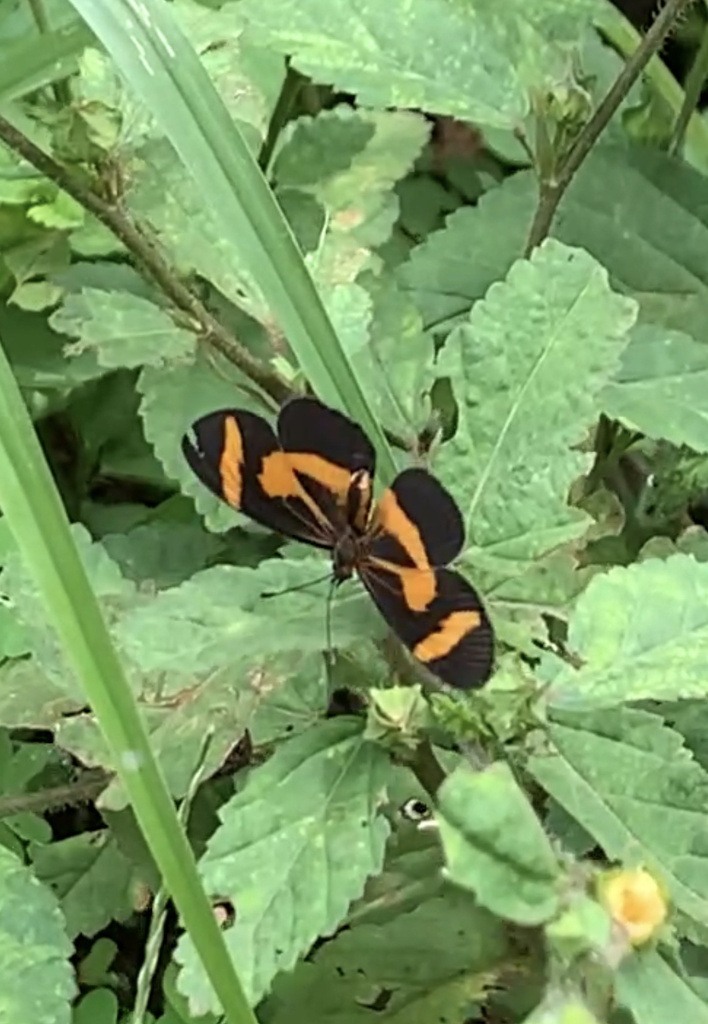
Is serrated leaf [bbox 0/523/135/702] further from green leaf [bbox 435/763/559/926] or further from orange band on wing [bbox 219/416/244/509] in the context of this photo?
green leaf [bbox 435/763/559/926]

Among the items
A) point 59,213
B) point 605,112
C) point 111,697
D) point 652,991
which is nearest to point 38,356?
point 59,213

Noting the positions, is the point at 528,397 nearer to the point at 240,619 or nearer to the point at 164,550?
the point at 240,619

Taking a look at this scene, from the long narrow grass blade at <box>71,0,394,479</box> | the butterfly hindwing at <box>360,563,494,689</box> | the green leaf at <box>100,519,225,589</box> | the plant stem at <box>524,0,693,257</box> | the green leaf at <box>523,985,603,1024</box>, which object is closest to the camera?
the green leaf at <box>523,985,603,1024</box>

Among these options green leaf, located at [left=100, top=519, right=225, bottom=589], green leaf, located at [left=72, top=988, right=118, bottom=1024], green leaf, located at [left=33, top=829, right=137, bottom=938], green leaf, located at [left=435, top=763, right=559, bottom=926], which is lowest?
green leaf, located at [left=72, top=988, right=118, bottom=1024]

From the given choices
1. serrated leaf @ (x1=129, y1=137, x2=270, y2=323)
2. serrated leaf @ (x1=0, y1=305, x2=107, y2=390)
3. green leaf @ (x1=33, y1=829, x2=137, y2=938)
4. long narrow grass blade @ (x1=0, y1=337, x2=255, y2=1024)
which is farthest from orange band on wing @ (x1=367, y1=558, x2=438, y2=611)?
serrated leaf @ (x1=0, y1=305, x2=107, y2=390)

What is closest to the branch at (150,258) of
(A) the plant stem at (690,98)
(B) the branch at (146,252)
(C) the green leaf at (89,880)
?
(B) the branch at (146,252)

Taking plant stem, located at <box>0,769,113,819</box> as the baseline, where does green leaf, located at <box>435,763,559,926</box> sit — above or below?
above

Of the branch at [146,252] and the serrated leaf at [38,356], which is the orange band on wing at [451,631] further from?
the serrated leaf at [38,356]
